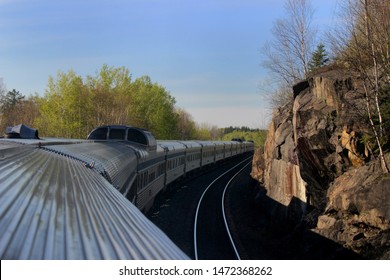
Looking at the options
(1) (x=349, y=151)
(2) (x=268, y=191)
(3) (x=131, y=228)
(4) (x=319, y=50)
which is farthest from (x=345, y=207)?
(4) (x=319, y=50)

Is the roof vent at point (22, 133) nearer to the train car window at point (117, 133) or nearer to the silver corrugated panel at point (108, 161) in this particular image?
the train car window at point (117, 133)

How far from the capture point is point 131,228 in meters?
4.10

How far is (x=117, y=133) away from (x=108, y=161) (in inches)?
374

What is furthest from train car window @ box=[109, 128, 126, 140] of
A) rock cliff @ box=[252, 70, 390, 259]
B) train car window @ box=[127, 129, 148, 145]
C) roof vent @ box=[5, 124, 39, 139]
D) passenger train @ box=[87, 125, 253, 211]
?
rock cliff @ box=[252, 70, 390, 259]

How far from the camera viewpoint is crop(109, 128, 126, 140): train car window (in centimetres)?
1980

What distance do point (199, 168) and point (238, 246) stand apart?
24.1 metres

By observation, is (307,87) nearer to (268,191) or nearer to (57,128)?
(268,191)

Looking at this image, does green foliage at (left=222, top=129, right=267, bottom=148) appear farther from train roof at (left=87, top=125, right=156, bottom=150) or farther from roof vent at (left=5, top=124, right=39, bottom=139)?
roof vent at (left=5, top=124, right=39, bottom=139)

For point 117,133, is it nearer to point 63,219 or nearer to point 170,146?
point 170,146

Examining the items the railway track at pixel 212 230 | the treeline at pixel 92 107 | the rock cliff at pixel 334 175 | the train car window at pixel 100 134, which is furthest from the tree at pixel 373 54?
the treeline at pixel 92 107

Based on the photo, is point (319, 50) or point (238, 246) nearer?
point (238, 246)

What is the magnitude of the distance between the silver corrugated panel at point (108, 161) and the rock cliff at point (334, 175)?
19.6ft

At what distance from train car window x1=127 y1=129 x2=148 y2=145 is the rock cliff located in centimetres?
678

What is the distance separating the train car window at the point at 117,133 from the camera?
65.0 ft
